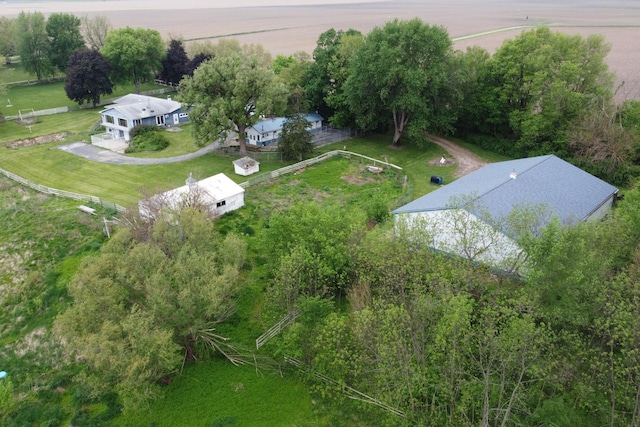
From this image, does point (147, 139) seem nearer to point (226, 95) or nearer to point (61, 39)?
point (226, 95)

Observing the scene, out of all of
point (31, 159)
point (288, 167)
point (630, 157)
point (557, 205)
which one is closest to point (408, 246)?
point (557, 205)

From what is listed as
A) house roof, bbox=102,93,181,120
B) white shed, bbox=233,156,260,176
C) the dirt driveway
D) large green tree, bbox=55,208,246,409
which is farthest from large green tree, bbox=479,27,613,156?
house roof, bbox=102,93,181,120

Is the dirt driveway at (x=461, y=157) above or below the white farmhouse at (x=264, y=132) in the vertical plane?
below

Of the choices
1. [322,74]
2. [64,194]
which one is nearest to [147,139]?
[64,194]

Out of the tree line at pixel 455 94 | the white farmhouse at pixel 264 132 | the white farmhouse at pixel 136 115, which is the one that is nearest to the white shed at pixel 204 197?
the tree line at pixel 455 94

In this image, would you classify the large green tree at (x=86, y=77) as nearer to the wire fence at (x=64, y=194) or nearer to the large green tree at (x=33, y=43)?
the large green tree at (x=33, y=43)

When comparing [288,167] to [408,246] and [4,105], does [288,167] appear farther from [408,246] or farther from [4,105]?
[4,105]
